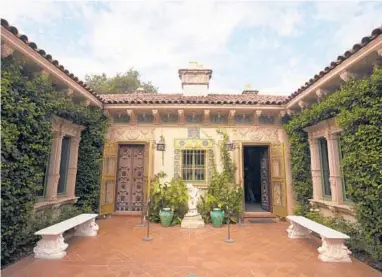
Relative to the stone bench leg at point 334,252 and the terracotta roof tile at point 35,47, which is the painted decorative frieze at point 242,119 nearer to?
the stone bench leg at point 334,252

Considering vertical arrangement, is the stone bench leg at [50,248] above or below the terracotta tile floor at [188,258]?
above

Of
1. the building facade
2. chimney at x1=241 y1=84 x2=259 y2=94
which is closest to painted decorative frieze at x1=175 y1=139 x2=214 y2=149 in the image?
the building facade

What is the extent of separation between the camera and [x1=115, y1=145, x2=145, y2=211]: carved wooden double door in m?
7.53

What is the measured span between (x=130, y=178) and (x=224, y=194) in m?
3.45

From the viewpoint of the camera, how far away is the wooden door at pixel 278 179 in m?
6.86

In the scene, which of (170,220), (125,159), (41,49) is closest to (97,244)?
(170,220)

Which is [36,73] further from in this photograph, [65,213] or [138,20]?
[65,213]

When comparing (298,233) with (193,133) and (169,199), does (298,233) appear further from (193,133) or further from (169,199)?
(193,133)

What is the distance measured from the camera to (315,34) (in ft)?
16.9

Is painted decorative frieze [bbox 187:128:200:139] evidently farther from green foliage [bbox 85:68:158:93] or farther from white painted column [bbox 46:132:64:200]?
green foliage [bbox 85:68:158:93]

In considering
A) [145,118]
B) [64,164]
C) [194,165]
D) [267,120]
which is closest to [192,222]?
[194,165]

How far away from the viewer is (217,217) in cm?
598

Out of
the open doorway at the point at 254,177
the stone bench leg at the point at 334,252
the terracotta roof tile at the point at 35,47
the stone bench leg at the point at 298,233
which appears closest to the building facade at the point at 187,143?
the open doorway at the point at 254,177

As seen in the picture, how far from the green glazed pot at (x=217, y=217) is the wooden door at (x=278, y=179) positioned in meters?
2.22
